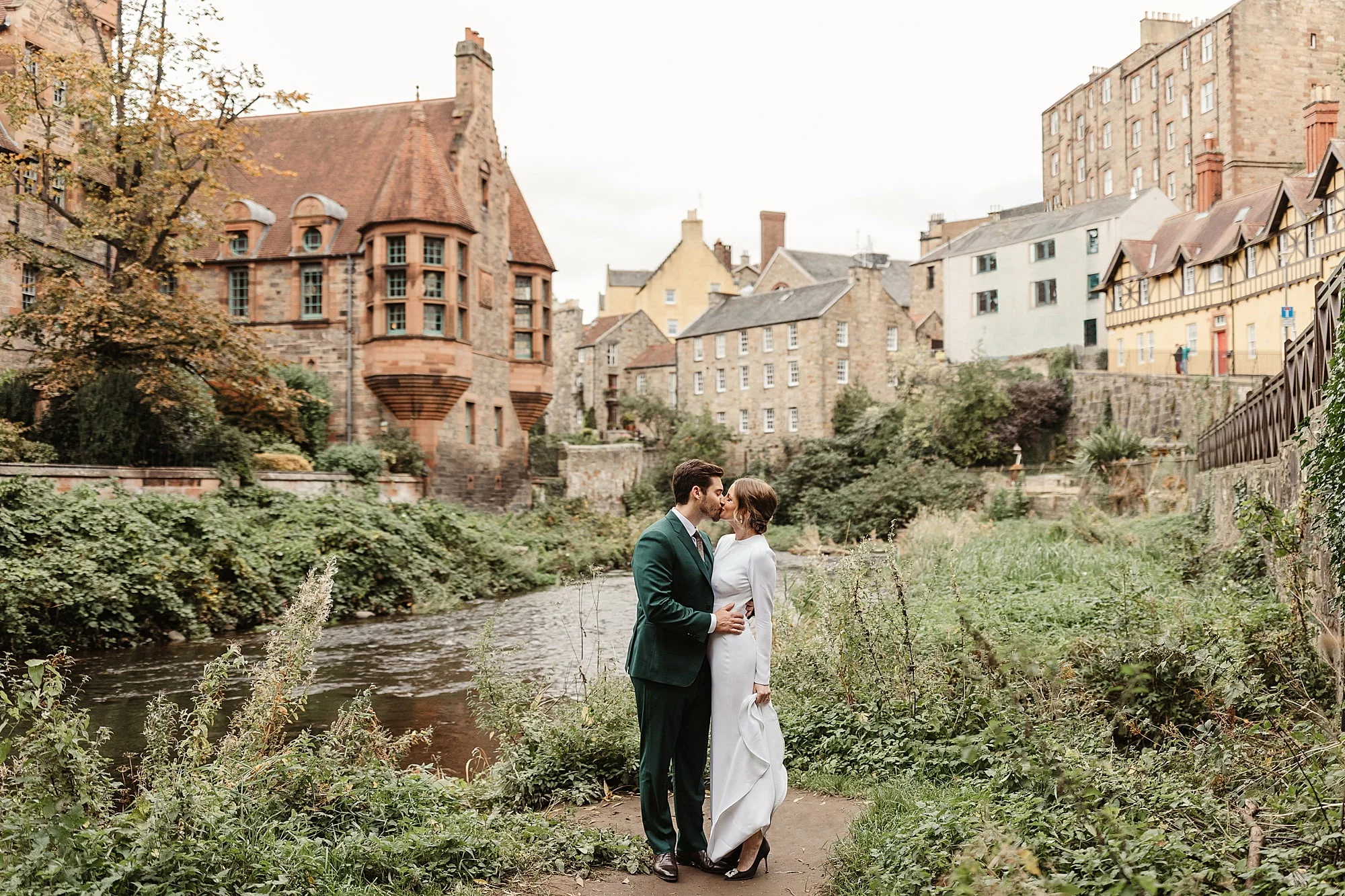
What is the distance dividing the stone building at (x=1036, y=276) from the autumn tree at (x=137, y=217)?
31955mm

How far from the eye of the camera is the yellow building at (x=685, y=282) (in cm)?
6875

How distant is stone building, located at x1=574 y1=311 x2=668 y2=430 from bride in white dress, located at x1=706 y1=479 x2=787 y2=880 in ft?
185

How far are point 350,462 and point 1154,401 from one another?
25.7 meters

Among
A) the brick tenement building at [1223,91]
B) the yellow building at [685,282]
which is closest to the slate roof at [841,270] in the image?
the yellow building at [685,282]

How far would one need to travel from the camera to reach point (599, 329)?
6700 centimetres

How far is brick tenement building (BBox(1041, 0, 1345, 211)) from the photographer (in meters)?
48.4

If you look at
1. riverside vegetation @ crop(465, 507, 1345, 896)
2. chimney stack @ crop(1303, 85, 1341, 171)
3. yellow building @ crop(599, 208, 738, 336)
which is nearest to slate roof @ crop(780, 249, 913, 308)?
yellow building @ crop(599, 208, 738, 336)

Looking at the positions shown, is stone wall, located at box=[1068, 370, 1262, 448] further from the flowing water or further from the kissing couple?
the kissing couple

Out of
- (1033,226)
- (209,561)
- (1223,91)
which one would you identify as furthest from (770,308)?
(209,561)

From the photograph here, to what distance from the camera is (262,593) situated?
18.4 meters

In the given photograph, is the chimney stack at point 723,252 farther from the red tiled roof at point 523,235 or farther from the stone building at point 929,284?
the red tiled roof at point 523,235

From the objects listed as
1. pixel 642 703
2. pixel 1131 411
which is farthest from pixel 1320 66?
pixel 642 703

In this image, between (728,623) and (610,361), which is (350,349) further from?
(610,361)

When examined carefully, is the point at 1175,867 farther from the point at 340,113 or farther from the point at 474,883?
the point at 340,113
